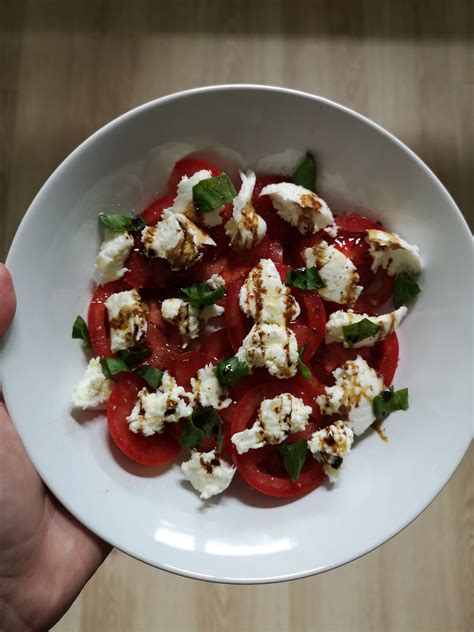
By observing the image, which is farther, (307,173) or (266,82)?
(266,82)

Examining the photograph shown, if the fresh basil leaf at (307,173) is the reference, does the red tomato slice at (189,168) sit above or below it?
below

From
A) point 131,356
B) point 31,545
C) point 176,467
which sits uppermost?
point 131,356

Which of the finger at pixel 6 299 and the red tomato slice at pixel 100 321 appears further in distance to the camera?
the red tomato slice at pixel 100 321

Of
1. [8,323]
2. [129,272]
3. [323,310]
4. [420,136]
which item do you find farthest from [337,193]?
[8,323]

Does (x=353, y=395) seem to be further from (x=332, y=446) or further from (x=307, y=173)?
(x=307, y=173)

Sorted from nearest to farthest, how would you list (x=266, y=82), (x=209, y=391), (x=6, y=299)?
(x=6, y=299) → (x=209, y=391) → (x=266, y=82)

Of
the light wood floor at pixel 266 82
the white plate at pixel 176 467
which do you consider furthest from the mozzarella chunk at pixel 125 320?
the light wood floor at pixel 266 82

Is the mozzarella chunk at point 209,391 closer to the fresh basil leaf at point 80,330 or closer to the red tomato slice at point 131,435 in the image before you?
the red tomato slice at point 131,435

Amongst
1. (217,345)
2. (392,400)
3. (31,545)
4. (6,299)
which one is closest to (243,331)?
(217,345)

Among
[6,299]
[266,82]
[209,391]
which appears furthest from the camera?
[266,82]
